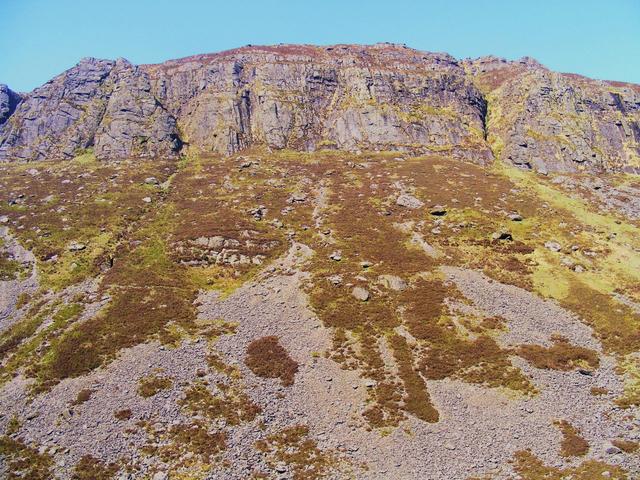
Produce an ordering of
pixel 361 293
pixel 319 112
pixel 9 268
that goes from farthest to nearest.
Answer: pixel 319 112 → pixel 9 268 → pixel 361 293

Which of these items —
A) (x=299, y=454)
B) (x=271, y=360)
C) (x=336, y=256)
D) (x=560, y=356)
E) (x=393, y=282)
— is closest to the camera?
(x=299, y=454)

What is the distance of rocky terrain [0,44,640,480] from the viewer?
31.2 meters

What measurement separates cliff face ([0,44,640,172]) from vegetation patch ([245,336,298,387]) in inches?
3308

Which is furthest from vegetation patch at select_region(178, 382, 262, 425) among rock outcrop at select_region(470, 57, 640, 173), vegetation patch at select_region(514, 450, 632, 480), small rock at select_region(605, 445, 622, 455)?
rock outcrop at select_region(470, 57, 640, 173)

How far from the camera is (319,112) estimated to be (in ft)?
424

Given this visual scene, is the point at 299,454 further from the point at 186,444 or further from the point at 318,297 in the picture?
the point at 318,297

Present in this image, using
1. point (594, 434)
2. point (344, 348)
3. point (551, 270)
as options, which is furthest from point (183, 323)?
point (551, 270)

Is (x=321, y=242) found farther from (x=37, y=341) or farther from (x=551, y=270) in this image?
(x=37, y=341)

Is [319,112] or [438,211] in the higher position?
[319,112]

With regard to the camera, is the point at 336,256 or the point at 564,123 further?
the point at 564,123

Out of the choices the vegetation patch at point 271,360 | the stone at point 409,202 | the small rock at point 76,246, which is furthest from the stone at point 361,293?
the small rock at point 76,246

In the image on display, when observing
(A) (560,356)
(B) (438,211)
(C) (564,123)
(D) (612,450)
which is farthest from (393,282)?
(C) (564,123)

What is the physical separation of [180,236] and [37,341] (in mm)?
26792

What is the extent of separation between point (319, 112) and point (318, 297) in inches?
3565
